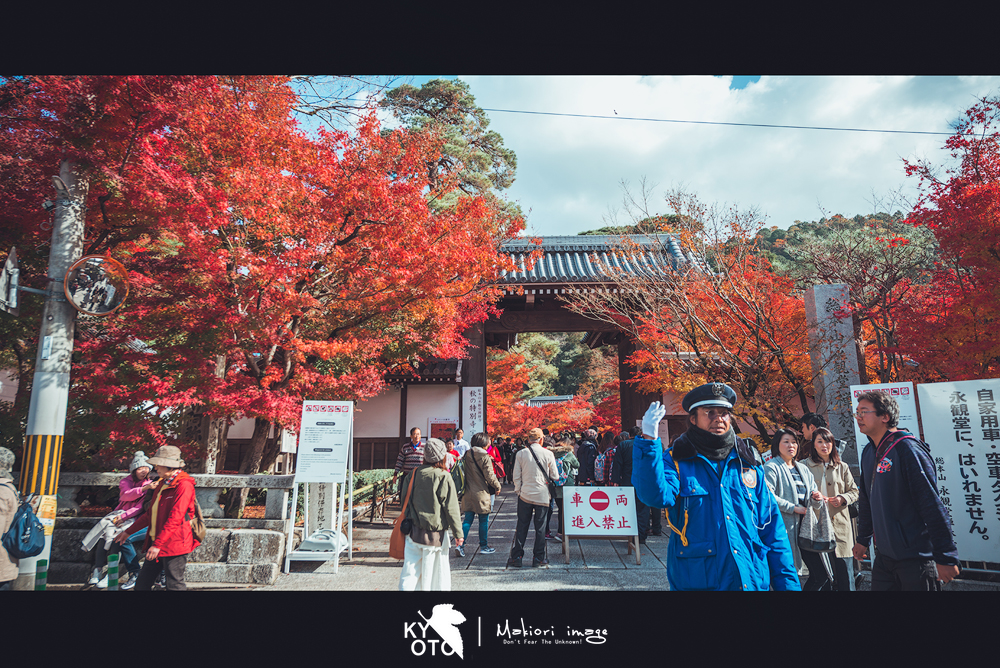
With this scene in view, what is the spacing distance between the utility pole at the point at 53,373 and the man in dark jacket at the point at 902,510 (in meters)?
7.38

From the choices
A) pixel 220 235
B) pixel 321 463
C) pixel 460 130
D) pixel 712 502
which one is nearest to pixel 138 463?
pixel 321 463

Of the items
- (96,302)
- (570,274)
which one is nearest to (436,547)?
(96,302)

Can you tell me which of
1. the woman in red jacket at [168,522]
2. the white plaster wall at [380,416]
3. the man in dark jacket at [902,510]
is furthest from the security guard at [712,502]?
the white plaster wall at [380,416]

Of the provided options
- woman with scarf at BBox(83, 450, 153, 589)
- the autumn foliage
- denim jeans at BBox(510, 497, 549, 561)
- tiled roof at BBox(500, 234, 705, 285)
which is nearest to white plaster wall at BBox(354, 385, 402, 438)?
tiled roof at BBox(500, 234, 705, 285)

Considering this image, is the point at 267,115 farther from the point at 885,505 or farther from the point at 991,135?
the point at 991,135

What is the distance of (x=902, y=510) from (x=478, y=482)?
5.02 metres

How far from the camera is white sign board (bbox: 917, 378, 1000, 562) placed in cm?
551

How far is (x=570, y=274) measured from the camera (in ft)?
50.6

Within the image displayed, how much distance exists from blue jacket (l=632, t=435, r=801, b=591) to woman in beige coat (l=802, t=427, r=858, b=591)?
2.23 metres

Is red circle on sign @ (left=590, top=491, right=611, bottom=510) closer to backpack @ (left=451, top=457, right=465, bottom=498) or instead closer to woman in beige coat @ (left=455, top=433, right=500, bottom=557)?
woman in beige coat @ (left=455, top=433, right=500, bottom=557)

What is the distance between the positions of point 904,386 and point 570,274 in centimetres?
991

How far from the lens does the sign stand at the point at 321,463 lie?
6533 millimetres

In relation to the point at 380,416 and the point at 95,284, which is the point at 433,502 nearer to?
the point at 95,284
